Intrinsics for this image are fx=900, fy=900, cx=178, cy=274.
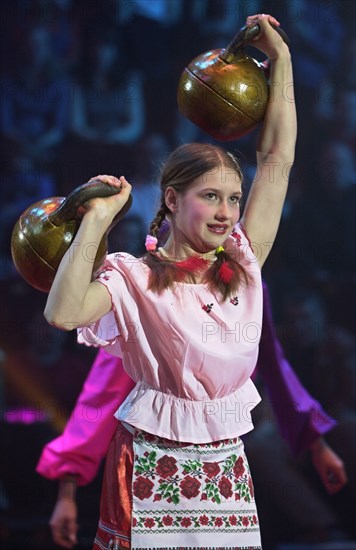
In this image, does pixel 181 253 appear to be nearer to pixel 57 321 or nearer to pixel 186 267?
pixel 186 267

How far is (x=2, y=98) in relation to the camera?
167 inches

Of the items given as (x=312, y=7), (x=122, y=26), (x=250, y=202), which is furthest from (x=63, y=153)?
(x=250, y=202)

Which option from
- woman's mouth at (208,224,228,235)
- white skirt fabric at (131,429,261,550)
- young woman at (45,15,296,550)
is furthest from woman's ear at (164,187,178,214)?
white skirt fabric at (131,429,261,550)

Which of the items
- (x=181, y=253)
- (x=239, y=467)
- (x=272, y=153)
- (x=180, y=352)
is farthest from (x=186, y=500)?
(x=272, y=153)

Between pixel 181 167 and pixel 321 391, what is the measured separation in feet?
7.83

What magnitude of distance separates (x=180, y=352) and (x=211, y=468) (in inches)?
10.6

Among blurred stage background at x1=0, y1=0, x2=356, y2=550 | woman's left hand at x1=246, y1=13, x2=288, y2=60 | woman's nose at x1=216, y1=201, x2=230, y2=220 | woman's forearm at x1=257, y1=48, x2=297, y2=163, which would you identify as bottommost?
blurred stage background at x1=0, y1=0, x2=356, y2=550

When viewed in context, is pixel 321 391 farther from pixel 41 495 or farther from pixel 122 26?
pixel 122 26

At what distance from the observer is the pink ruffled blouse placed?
2.04 meters

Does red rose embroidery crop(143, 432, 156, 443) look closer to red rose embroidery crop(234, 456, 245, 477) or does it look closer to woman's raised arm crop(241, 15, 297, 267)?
red rose embroidery crop(234, 456, 245, 477)

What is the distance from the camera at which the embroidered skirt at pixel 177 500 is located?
2.00 meters

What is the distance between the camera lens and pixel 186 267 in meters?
2.17

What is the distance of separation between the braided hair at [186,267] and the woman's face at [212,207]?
2 centimetres

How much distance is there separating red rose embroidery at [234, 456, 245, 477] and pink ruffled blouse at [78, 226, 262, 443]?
0.07m
